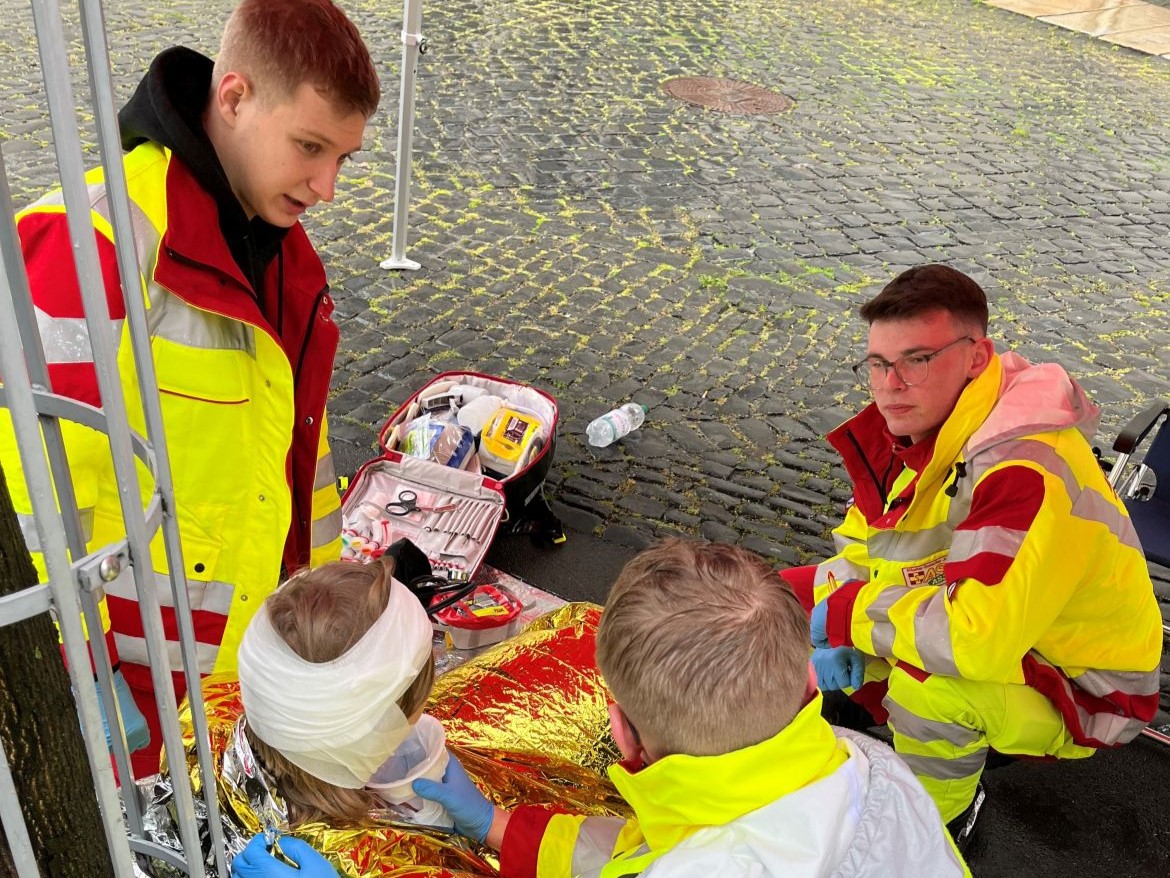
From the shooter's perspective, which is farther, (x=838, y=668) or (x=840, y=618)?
(x=838, y=668)

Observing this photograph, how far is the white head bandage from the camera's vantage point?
5.94 feet

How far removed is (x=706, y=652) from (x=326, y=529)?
4.93 feet

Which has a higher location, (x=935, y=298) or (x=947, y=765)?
(x=935, y=298)

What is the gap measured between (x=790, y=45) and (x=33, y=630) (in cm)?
1008

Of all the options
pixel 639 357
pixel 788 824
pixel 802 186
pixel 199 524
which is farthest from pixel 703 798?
pixel 802 186

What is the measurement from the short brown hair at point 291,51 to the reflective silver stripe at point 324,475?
898 millimetres

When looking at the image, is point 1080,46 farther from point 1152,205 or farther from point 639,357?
point 639,357

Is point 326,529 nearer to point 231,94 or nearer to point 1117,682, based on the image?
point 231,94

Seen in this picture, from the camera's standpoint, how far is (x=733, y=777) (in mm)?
1573

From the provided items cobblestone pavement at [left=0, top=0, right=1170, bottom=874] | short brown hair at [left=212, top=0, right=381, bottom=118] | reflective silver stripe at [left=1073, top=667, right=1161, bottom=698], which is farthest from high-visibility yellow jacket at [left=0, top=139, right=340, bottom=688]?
reflective silver stripe at [left=1073, top=667, right=1161, bottom=698]

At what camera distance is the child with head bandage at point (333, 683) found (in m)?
1.82

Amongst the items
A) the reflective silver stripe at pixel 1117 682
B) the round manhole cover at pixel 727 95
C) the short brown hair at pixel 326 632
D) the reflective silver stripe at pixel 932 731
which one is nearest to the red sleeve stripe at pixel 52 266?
the short brown hair at pixel 326 632

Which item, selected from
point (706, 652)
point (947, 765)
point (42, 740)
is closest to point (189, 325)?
point (42, 740)

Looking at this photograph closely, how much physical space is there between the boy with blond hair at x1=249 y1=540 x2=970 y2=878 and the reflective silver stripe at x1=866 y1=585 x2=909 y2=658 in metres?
1.16
